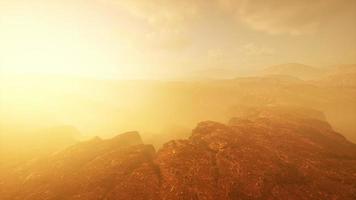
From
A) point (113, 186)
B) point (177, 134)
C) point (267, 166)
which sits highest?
point (267, 166)

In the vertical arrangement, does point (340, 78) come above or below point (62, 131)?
above

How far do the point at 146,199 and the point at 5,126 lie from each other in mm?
63222

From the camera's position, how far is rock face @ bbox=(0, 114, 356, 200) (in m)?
22.9

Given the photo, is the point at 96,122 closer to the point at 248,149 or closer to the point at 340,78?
the point at 248,149

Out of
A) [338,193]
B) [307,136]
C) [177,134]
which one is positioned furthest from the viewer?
[177,134]

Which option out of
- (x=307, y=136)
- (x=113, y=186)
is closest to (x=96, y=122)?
(x=113, y=186)

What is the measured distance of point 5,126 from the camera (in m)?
58.2

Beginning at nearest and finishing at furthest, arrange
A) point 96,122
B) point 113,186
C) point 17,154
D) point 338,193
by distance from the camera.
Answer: point 338,193 < point 113,186 < point 17,154 < point 96,122

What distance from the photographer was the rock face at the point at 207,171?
902 inches

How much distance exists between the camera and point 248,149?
102 ft

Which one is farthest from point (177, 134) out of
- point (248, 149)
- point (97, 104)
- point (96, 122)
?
point (97, 104)

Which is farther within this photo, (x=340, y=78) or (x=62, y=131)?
(x=340, y=78)

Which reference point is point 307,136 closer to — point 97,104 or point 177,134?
point 177,134

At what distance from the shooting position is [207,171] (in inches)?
1034
